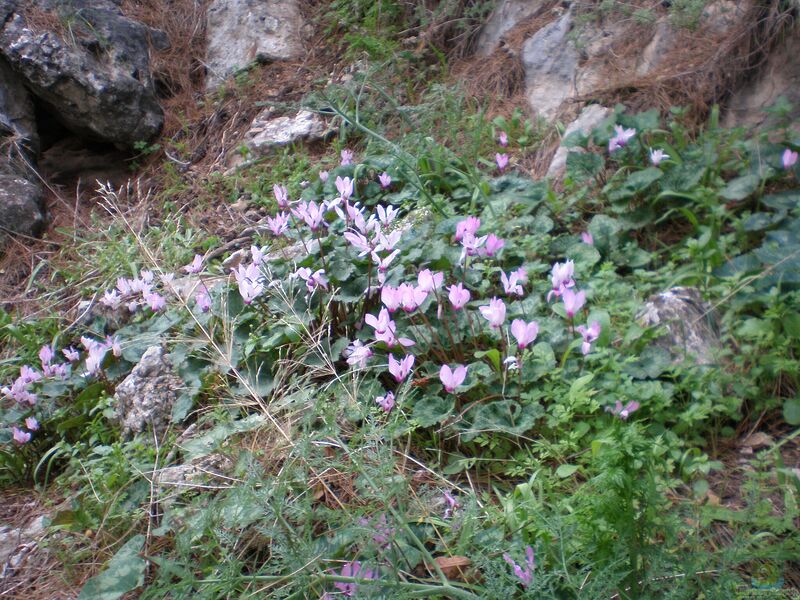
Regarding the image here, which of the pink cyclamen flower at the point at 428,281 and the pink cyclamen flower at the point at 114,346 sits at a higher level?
the pink cyclamen flower at the point at 428,281

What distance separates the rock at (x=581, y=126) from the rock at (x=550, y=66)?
0.33 metres

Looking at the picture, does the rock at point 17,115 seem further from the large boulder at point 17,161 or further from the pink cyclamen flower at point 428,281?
the pink cyclamen flower at point 428,281

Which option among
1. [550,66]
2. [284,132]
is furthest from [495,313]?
[284,132]

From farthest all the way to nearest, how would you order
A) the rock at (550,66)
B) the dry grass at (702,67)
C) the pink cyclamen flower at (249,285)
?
the rock at (550,66), the dry grass at (702,67), the pink cyclamen flower at (249,285)

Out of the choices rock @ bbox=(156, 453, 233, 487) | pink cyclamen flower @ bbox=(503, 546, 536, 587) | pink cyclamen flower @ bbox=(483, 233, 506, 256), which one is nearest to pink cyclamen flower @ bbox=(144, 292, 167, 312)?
rock @ bbox=(156, 453, 233, 487)

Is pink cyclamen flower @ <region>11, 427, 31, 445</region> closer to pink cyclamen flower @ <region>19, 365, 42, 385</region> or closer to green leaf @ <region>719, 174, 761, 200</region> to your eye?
pink cyclamen flower @ <region>19, 365, 42, 385</region>

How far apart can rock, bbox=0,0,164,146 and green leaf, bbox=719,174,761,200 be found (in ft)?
15.0

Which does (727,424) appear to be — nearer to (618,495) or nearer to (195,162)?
(618,495)

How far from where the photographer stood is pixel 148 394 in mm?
2553

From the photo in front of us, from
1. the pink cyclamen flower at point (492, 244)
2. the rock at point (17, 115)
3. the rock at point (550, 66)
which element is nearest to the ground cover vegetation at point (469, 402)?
the pink cyclamen flower at point (492, 244)

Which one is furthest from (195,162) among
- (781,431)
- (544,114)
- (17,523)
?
(781,431)

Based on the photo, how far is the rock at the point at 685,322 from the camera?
7.66 feet

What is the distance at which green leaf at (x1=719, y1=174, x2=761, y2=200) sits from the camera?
2801 mm

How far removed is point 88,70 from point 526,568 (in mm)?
5302
